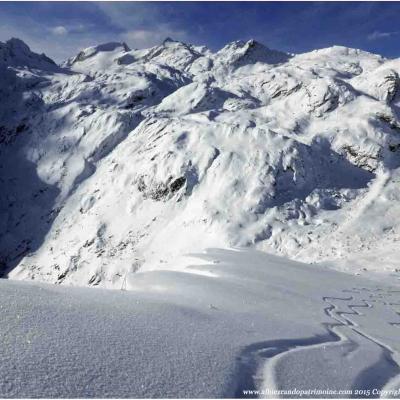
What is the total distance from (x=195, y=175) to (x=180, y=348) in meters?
29.1

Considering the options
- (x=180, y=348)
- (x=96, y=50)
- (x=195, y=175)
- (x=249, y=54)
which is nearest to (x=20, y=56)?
(x=96, y=50)

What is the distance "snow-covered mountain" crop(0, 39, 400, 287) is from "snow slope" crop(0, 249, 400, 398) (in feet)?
37.2

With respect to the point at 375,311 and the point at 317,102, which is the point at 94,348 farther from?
the point at 317,102

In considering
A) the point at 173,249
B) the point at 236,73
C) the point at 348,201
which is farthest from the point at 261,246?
the point at 236,73

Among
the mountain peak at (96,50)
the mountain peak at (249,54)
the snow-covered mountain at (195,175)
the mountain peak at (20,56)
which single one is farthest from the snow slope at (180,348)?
the mountain peak at (96,50)

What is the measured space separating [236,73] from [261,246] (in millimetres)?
72796

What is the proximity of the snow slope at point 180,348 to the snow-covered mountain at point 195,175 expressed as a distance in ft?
37.2

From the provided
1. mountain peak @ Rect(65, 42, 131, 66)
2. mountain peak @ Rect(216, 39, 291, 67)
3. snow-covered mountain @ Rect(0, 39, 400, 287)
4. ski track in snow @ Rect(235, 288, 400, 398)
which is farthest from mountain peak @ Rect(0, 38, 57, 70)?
ski track in snow @ Rect(235, 288, 400, 398)

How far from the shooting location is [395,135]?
120ft

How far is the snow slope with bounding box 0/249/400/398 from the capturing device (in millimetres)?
3447

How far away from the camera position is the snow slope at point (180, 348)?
11.3 ft

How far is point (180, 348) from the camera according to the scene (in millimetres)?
4363

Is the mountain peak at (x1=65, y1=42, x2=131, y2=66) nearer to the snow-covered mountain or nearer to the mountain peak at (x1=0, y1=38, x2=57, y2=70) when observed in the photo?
the mountain peak at (x1=0, y1=38, x2=57, y2=70)

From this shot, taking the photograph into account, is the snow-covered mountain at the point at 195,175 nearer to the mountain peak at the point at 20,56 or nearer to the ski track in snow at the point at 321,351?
the ski track in snow at the point at 321,351
